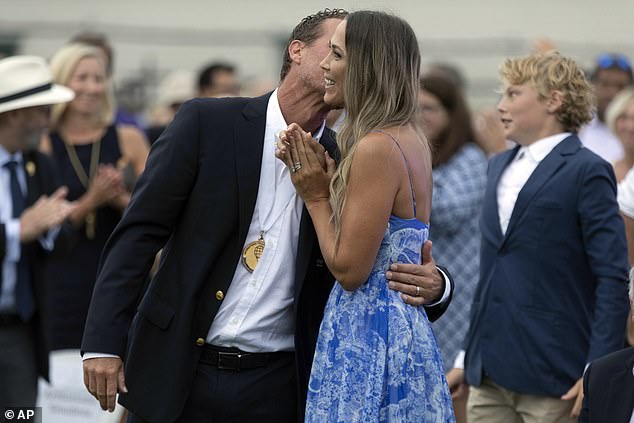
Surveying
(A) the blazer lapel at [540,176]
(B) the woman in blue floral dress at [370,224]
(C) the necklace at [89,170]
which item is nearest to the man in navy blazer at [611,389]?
(B) the woman in blue floral dress at [370,224]

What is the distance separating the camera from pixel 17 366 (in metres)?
5.96

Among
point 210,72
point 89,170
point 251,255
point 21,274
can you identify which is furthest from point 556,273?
point 210,72

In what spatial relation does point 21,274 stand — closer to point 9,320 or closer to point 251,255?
point 9,320

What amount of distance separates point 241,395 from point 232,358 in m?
0.13

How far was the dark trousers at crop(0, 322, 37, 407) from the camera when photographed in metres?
5.92

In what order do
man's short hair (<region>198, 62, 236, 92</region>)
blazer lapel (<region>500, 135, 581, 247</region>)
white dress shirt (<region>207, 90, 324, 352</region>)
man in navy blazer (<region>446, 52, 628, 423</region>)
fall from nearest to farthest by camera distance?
white dress shirt (<region>207, 90, 324, 352</region>), man in navy blazer (<region>446, 52, 628, 423</region>), blazer lapel (<region>500, 135, 581, 247</region>), man's short hair (<region>198, 62, 236, 92</region>)

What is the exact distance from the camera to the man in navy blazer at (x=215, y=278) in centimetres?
420

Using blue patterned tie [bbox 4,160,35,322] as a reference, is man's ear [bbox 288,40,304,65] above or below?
above

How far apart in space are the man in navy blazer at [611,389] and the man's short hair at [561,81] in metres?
1.18

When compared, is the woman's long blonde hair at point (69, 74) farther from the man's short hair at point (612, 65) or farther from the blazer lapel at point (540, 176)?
the man's short hair at point (612, 65)

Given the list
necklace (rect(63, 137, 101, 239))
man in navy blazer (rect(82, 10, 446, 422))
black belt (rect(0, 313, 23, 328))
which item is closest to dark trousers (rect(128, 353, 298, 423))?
man in navy blazer (rect(82, 10, 446, 422))

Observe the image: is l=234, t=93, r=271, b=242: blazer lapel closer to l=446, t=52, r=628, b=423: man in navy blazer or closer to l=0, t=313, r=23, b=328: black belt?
l=446, t=52, r=628, b=423: man in navy blazer

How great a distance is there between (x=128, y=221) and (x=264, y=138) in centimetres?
55

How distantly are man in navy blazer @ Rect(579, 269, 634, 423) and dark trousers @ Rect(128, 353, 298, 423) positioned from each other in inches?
40.7
